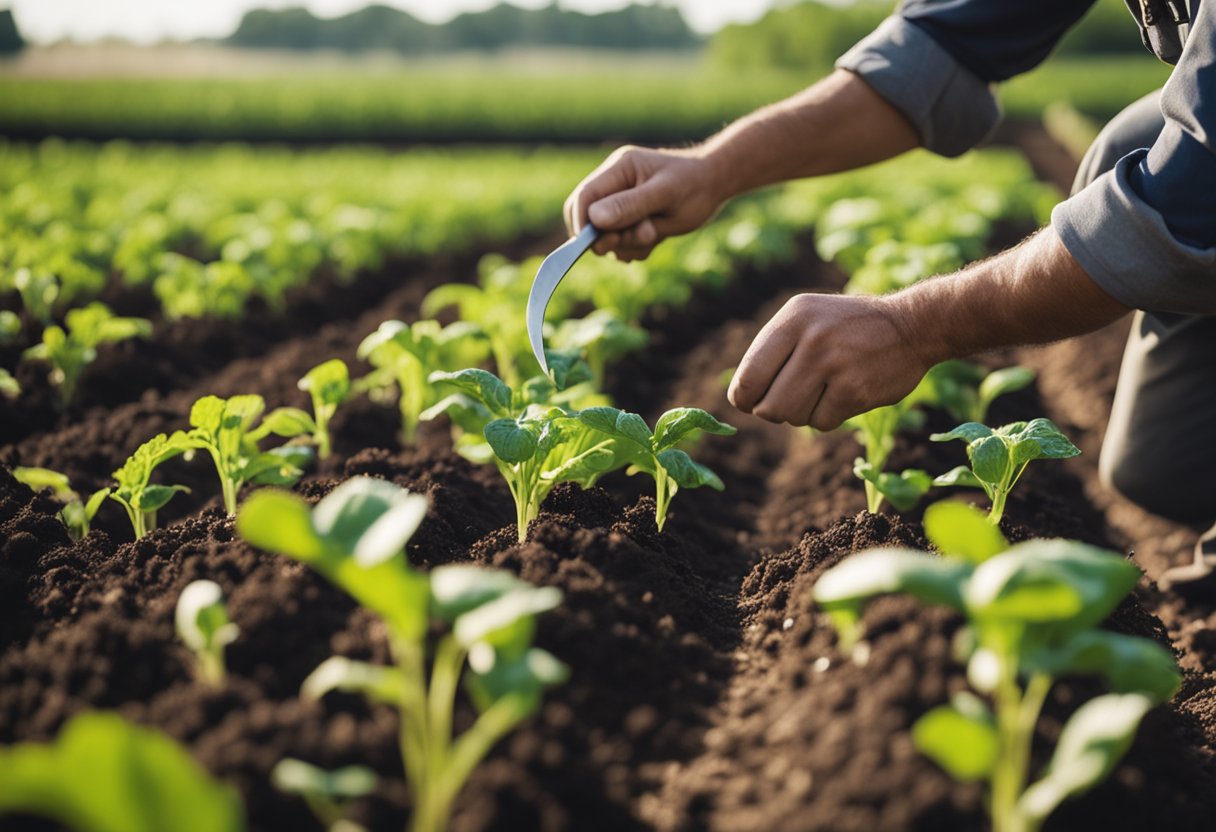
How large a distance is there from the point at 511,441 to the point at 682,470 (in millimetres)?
409

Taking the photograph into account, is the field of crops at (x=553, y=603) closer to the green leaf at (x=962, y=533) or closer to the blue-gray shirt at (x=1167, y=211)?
the green leaf at (x=962, y=533)

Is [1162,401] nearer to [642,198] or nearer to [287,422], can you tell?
[642,198]

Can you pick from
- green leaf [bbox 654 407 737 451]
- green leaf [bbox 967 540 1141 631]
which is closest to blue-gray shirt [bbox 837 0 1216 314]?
green leaf [bbox 654 407 737 451]

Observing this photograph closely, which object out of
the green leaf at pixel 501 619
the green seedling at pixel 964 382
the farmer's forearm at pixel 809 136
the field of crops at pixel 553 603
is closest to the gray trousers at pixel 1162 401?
the field of crops at pixel 553 603

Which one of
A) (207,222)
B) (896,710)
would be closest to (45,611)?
(896,710)

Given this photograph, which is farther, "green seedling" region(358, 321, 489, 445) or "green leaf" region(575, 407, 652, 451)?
"green seedling" region(358, 321, 489, 445)

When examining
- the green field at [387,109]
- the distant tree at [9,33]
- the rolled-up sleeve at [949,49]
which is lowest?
the green field at [387,109]

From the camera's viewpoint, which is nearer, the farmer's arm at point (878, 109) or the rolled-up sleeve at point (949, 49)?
the farmer's arm at point (878, 109)

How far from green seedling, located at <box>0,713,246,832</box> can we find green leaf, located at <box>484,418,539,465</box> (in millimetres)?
1143

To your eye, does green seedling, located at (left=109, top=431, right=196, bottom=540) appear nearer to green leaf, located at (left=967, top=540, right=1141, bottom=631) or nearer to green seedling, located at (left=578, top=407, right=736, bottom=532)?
green seedling, located at (left=578, top=407, right=736, bottom=532)

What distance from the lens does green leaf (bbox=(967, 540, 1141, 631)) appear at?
1.33 meters

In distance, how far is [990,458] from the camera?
2.31m

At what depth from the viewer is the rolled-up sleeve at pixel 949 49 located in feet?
10.7

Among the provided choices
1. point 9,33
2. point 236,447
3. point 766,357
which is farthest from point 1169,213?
point 9,33
